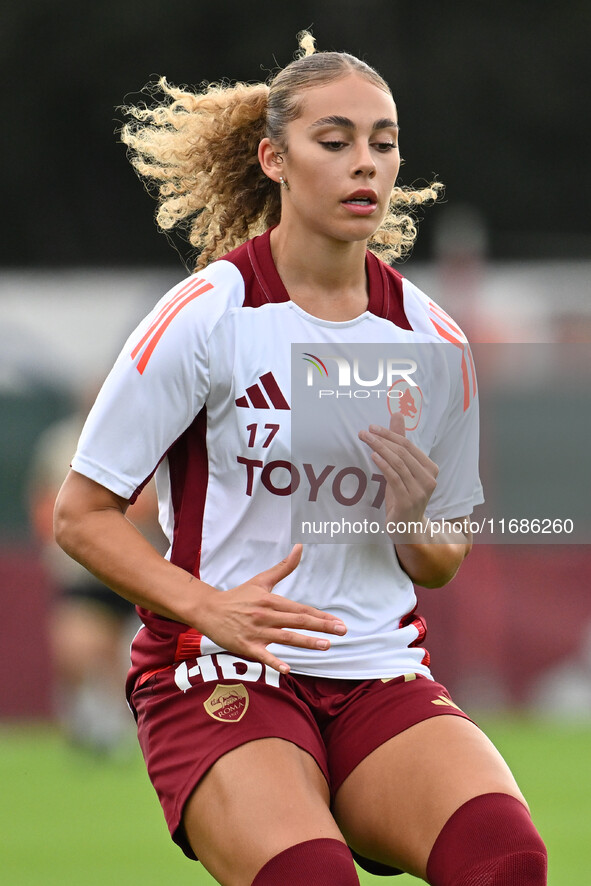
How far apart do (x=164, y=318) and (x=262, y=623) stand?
0.69m

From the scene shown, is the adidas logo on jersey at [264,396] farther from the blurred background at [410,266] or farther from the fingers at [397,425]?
the blurred background at [410,266]

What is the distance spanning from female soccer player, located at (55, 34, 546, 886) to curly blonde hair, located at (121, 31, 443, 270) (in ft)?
0.44

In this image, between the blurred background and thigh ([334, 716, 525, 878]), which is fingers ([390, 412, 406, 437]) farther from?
the blurred background

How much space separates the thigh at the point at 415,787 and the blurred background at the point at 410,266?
3.36 m

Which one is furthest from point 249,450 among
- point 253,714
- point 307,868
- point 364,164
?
point 307,868

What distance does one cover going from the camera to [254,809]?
2795mm

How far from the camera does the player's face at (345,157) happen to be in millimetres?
3188

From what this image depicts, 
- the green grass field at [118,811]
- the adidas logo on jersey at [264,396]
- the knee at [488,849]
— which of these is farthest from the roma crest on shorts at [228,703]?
the green grass field at [118,811]

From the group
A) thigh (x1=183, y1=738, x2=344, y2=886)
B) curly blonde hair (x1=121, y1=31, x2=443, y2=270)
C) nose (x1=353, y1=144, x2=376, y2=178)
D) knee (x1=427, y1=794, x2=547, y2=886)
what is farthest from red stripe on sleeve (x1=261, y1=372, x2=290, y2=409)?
knee (x1=427, y1=794, x2=547, y2=886)

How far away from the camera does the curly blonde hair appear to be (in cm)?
361

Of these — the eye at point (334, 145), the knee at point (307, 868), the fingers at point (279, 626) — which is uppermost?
the eye at point (334, 145)

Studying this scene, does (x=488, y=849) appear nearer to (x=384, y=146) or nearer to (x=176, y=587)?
(x=176, y=587)

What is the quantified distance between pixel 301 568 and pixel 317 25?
14.5m

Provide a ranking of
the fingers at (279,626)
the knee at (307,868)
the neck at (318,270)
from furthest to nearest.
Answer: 1. the neck at (318,270)
2. the fingers at (279,626)
3. the knee at (307,868)
